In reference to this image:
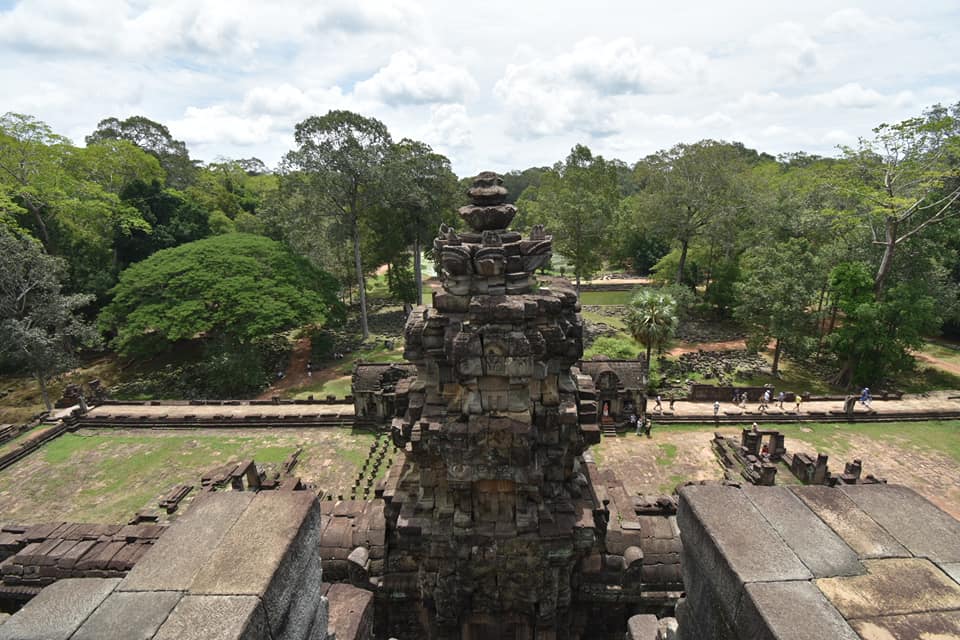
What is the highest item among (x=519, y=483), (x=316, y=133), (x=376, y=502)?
(x=316, y=133)

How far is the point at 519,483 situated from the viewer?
322 inches

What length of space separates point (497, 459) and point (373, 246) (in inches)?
1259

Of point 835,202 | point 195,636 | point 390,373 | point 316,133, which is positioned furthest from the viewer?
Result: point 835,202

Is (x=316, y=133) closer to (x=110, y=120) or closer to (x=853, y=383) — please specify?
(x=853, y=383)

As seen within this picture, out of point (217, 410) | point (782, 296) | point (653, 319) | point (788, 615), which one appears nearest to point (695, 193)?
point (782, 296)

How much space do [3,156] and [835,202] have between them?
5471 cm

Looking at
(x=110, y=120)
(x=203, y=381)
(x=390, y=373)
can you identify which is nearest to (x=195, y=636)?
(x=390, y=373)

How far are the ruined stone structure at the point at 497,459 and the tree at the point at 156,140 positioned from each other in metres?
60.0

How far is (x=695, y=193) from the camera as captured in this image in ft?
118

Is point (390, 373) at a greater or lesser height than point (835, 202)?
lesser

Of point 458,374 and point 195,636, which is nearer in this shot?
point 195,636

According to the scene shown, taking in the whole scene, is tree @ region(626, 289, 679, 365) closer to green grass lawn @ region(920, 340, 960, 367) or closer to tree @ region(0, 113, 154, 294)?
green grass lawn @ region(920, 340, 960, 367)

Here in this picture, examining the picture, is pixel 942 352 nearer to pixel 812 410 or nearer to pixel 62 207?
pixel 812 410

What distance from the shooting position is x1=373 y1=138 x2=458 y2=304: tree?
1358 inches
